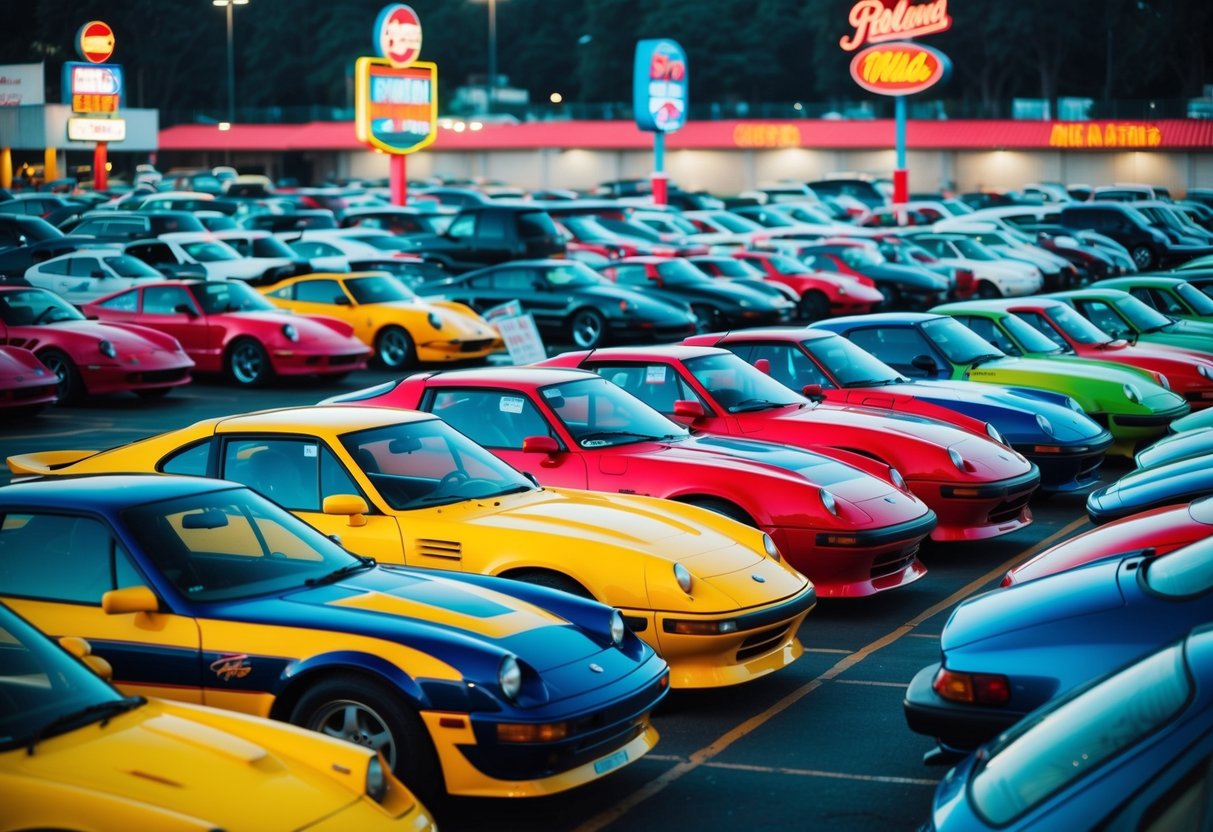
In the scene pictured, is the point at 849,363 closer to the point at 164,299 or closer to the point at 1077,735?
the point at 1077,735

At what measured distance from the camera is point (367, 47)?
110062 mm

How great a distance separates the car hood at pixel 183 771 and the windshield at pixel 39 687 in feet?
0.28

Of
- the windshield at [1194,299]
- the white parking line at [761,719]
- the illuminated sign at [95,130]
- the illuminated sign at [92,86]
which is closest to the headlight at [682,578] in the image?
the white parking line at [761,719]

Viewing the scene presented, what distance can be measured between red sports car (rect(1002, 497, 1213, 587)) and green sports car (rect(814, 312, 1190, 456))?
6448mm

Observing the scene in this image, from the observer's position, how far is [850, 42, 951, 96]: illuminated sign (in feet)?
148

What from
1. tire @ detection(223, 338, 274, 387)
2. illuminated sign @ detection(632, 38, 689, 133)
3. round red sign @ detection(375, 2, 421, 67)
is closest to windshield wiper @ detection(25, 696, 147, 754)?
tire @ detection(223, 338, 274, 387)

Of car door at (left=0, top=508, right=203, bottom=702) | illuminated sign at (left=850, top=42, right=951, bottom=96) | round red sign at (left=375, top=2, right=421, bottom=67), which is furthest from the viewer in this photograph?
illuminated sign at (left=850, top=42, right=951, bottom=96)

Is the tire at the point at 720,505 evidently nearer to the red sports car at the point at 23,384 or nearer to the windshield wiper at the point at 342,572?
the windshield wiper at the point at 342,572

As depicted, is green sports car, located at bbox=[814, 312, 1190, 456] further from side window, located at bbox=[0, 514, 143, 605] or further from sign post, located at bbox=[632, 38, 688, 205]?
sign post, located at bbox=[632, 38, 688, 205]

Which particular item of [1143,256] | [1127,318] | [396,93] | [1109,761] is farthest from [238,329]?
[1143,256]

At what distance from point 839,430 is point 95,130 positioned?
154ft

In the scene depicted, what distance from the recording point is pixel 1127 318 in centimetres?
1897

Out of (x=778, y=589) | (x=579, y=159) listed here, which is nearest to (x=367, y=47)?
(x=579, y=159)

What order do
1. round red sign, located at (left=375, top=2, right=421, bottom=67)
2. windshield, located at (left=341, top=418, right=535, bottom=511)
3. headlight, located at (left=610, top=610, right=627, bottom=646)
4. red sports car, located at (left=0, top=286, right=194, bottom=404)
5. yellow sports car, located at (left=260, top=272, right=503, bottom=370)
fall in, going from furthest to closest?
round red sign, located at (left=375, top=2, right=421, bottom=67)
yellow sports car, located at (left=260, top=272, right=503, bottom=370)
red sports car, located at (left=0, top=286, right=194, bottom=404)
windshield, located at (left=341, top=418, right=535, bottom=511)
headlight, located at (left=610, top=610, right=627, bottom=646)
